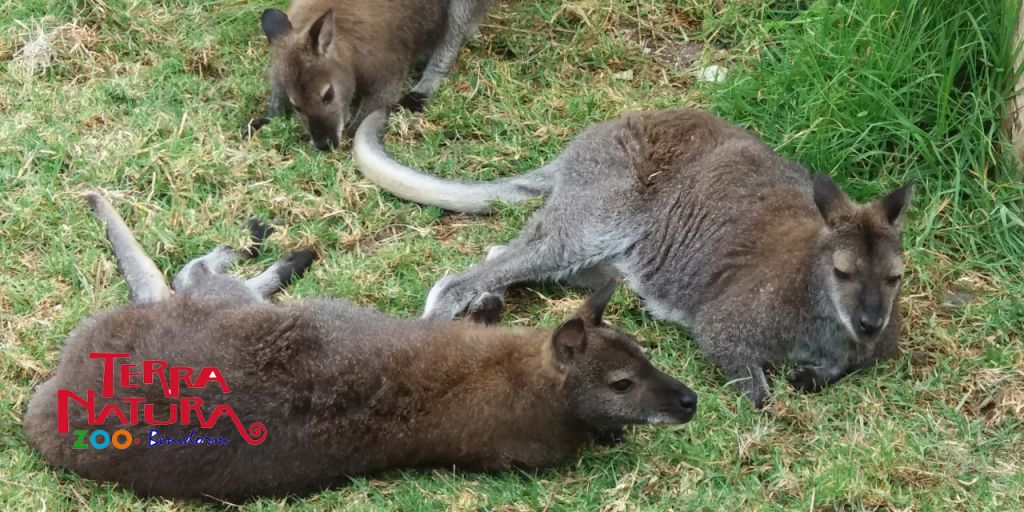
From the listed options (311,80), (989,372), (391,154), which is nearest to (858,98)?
(989,372)

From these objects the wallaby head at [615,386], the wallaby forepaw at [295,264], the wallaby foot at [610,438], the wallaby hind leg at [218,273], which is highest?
the wallaby head at [615,386]

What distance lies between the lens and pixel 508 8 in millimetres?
8633

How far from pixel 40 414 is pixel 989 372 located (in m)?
4.19

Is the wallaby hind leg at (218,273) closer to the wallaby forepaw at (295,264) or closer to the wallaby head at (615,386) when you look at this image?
the wallaby forepaw at (295,264)

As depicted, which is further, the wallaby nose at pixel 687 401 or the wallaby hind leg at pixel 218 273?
the wallaby hind leg at pixel 218 273

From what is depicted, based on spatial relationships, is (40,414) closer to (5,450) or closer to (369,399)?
(5,450)

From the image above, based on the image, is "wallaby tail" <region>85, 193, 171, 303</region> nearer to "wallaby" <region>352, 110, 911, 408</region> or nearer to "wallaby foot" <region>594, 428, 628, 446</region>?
"wallaby" <region>352, 110, 911, 408</region>

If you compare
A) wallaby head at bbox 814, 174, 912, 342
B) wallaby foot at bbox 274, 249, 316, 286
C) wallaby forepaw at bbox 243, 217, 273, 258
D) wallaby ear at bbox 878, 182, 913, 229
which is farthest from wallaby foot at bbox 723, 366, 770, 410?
wallaby forepaw at bbox 243, 217, 273, 258

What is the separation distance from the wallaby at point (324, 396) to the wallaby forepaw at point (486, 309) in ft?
2.27

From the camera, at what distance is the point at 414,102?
7.90 meters

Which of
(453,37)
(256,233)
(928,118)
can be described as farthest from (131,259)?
(928,118)

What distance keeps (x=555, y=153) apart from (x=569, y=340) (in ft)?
8.30

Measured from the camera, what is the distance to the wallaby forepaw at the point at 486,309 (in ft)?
20.0

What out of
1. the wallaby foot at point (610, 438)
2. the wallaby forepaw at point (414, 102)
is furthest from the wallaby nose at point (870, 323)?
the wallaby forepaw at point (414, 102)
